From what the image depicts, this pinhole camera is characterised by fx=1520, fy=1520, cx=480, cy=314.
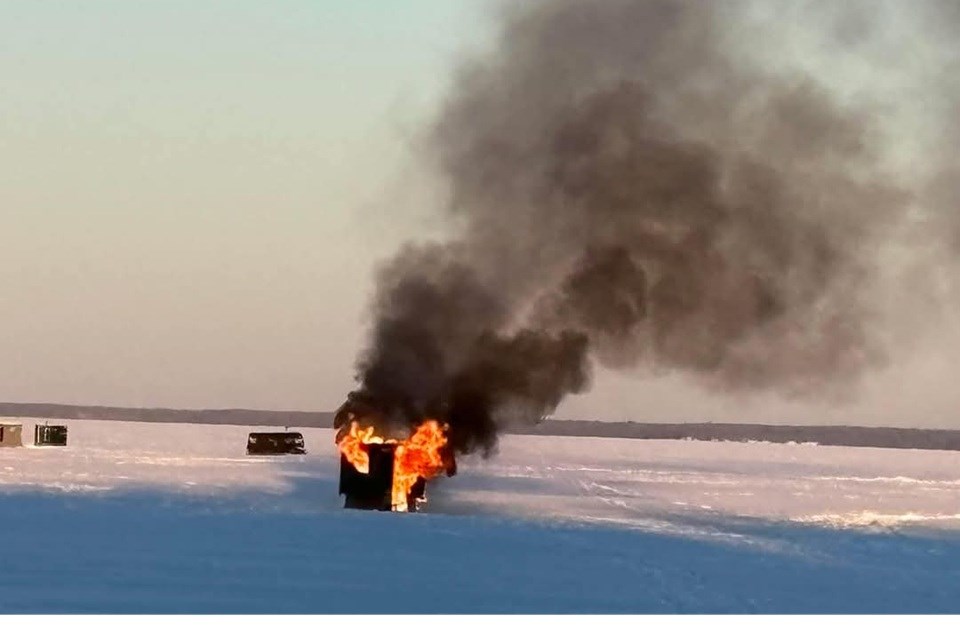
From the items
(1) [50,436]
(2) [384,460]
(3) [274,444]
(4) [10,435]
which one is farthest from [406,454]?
(1) [50,436]

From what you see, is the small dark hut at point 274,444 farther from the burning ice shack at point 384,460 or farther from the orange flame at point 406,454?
the orange flame at point 406,454

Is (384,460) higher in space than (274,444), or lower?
lower

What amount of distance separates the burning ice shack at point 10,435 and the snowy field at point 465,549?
112ft

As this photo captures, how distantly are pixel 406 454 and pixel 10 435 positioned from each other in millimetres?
57206

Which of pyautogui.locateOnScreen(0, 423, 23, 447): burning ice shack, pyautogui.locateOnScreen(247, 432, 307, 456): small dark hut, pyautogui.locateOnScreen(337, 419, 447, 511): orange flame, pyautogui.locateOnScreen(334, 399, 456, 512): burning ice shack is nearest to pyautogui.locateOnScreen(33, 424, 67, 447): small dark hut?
pyautogui.locateOnScreen(0, 423, 23, 447): burning ice shack

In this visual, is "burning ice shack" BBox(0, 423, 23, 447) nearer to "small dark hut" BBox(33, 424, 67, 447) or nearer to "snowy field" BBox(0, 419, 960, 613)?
"small dark hut" BBox(33, 424, 67, 447)

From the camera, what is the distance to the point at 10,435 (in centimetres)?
9862

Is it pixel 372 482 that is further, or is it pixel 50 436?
pixel 50 436

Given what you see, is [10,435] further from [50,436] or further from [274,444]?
[274,444]

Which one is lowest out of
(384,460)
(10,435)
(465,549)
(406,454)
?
(465,549)

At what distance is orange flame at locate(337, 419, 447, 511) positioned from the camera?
47.7 m

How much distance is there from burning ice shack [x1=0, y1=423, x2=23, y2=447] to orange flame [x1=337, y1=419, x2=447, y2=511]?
180ft

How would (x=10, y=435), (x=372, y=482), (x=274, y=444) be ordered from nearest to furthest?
(x=372, y=482), (x=10, y=435), (x=274, y=444)

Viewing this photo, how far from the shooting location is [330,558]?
107 feet
